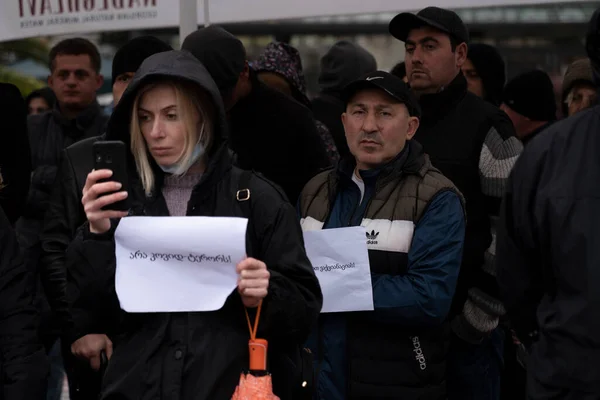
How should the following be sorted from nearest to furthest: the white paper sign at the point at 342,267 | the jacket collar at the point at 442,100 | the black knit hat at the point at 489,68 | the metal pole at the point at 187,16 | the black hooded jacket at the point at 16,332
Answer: the black hooded jacket at the point at 16,332, the white paper sign at the point at 342,267, the jacket collar at the point at 442,100, the metal pole at the point at 187,16, the black knit hat at the point at 489,68

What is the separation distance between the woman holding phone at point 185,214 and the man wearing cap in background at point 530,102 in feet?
13.5

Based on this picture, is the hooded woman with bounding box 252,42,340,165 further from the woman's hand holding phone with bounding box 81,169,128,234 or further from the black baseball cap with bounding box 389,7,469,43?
the woman's hand holding phone with bounding box 81,169,128,234

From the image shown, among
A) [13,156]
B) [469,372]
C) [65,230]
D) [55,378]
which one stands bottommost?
[55,378]

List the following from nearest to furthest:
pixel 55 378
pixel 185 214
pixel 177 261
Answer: pixel 177 261 < pixel 185 214 < pixel 55 378

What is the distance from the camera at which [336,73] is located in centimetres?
693

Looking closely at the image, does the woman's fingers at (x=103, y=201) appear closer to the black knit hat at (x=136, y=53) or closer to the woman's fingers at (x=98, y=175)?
the woman's fingers at (x=98, y=175)

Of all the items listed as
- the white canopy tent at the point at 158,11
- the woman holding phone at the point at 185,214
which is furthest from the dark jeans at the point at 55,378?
the woman holding phone at the point at 185,214

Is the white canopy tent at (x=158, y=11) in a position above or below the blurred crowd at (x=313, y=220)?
above

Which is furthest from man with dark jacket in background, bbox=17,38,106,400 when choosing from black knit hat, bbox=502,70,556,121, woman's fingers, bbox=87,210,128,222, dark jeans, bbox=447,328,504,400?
black knit hat, bbox=502,70,556,121

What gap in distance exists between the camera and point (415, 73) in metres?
4.95

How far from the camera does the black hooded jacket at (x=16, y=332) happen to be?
3453 mm

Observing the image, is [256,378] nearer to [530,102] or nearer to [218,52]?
[218,52]

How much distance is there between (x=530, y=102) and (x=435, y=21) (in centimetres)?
235

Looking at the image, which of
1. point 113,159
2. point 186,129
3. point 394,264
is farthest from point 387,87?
point 113,159
